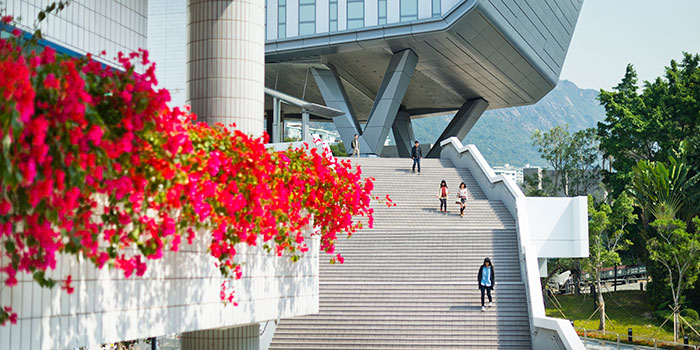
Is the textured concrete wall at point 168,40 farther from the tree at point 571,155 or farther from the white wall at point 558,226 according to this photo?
the tree at point 571,155

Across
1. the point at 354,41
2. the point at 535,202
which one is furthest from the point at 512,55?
the point at 535,202

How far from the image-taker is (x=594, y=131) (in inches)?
2608

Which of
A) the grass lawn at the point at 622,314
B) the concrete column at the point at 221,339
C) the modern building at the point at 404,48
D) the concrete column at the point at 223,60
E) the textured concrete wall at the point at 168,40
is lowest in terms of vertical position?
the grass lawn at the point at 622,314

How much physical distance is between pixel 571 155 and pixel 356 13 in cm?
3358

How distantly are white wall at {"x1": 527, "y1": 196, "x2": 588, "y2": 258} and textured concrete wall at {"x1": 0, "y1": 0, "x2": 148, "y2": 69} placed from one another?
42.1 feet

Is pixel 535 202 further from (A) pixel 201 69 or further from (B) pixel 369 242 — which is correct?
(A) pixel 201 69

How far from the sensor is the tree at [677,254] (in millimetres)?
33812

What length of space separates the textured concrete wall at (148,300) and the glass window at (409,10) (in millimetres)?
29007

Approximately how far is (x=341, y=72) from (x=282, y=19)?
22.8ft

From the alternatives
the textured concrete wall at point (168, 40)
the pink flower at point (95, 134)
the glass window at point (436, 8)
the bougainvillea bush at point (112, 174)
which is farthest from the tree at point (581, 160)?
the pink flower at point (95, 134)

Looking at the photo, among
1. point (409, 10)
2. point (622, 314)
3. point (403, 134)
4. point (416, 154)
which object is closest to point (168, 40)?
point (416, 154)

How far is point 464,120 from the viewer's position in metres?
54.6

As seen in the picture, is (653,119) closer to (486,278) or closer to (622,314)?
(622,314)

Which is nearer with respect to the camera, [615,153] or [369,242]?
[369,242]
